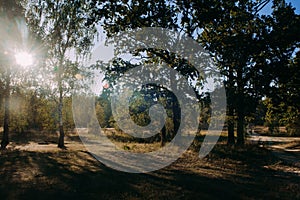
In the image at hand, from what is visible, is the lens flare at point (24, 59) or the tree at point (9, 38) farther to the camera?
the lens flare at point (24, 59)

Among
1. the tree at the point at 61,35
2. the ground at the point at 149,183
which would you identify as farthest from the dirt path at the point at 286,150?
the tree at the point at 61,35

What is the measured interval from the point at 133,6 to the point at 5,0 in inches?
344

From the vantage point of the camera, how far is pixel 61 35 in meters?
23.0

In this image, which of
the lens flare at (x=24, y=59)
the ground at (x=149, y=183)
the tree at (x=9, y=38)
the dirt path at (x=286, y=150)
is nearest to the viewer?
the ground at (x=149, y=183)

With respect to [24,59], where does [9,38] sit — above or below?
above

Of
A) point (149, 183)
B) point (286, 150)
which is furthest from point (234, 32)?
point (149, 183)


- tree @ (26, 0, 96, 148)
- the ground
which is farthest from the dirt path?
tree @ (26, 0, 96, 148)

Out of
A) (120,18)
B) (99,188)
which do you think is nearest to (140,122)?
(120,18)

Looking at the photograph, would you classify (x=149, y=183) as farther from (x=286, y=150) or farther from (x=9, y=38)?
(x=286, y=150)

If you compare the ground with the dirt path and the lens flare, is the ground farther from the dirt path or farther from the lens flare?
the lens flare

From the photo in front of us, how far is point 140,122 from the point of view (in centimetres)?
2930

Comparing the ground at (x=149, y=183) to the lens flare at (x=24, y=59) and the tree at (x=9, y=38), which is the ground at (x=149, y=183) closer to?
the tree at (x=9, y=38)

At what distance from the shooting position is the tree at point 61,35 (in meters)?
22.1

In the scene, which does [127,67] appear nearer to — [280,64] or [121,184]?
[280,64]
